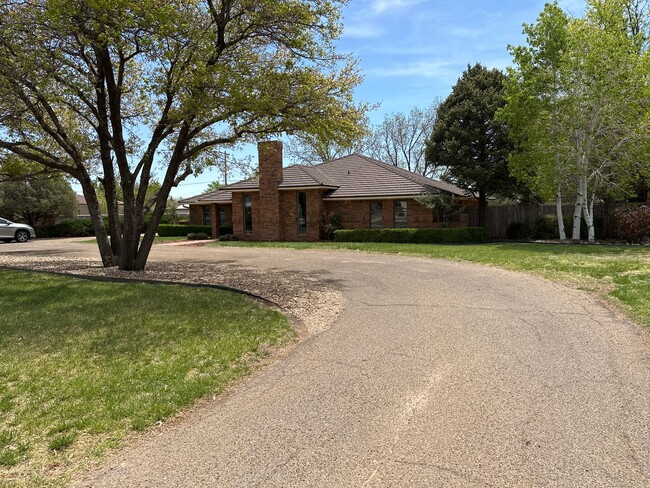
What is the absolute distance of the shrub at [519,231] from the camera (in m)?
24.6

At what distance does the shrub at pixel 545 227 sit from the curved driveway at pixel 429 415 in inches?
710

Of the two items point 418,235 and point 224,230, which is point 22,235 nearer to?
point 224,230

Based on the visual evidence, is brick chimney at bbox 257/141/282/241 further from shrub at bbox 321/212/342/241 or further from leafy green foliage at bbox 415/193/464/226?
leafy green foliage at bbox 415/193/464/226

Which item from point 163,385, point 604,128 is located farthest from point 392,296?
point 604,128

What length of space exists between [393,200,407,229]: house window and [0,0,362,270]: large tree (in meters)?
13.3

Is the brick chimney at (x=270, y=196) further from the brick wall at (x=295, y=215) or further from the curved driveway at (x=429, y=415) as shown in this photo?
the curved driveway at (x=429, y=415)

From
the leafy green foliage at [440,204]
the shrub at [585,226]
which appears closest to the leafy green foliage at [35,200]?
the leafy green foliage at [440,204]

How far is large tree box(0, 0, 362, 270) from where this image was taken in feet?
31.2

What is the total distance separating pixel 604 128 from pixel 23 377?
22017mm

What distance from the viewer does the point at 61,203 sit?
4044cm

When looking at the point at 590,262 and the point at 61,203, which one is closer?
the point at 590,262

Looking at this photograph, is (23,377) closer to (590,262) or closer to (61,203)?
(590,262)

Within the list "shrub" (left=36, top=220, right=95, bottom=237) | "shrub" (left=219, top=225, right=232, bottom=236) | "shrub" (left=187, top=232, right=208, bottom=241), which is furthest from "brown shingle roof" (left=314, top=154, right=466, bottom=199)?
"shrub" (left=36, top=220, right=95, bottom=237)

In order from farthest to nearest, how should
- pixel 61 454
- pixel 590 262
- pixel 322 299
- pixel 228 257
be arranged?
pixel 228 257
pixel 590 262
pixel 322 299
pixel 61 454
